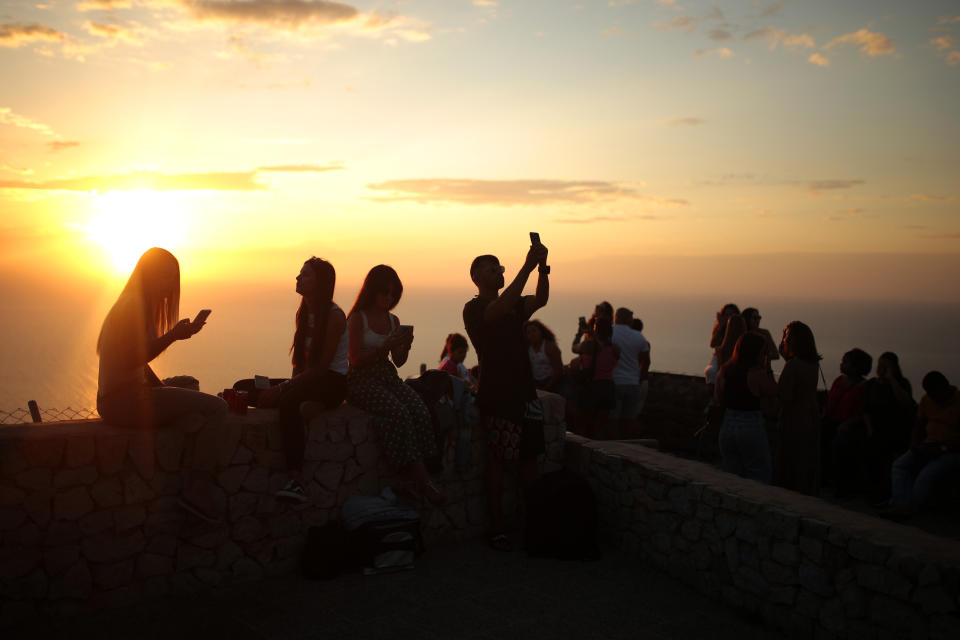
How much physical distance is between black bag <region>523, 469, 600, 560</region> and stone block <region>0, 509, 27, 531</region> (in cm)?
367

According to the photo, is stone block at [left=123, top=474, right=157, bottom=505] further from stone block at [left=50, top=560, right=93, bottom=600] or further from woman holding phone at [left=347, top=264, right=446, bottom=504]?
woman holding phone at [left=347, top=264, right=446, bottom=504]

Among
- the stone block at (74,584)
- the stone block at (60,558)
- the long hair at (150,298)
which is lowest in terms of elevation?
the stone block at (74,584)

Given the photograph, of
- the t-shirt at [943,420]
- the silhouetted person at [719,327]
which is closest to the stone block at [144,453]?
the silhouetted person at [719,327]

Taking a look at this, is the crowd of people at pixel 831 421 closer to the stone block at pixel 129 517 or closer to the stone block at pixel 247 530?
the stone block at pixel 247 530

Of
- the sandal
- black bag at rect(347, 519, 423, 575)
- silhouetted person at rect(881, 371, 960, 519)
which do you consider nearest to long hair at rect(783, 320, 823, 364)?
silhouetted person at rect(881, 371, 960, 519)

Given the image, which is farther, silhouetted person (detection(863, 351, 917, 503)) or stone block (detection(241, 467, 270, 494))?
silhouetted person (detection(863, 351, 917, 503))

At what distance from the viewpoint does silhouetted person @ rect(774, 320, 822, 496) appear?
656 centimetres

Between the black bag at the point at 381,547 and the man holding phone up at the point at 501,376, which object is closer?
the black bag at the point at 381,547

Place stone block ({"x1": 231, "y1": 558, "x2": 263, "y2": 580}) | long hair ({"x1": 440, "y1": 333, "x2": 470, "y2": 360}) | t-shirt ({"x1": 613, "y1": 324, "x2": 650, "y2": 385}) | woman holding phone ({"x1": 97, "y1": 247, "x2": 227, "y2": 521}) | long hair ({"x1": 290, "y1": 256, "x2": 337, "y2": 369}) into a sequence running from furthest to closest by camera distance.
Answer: t-shirt ({"x1": 613, "y1": 324, "x2": 650, "y2": 385}), long hair ({"x1": 440, "y1": 333, "x2": 470, "y2": 360}), long hair ({"x1": 290, "y1": 256, "x2": 337, "y2": 369}), stone block ({"x1": 231, "y1": 558, "x2": 263, "y2": 580}), woman holding phone ({"x1": 97, "y1": 247, "x2": 227, "y2": 521})

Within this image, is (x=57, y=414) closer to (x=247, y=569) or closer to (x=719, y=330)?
(x=247, y=569)

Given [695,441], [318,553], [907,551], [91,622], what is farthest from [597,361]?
[91,622]

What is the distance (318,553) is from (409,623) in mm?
1056

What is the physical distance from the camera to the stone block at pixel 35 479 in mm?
4348

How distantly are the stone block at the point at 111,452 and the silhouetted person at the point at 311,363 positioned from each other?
1.05 meters
